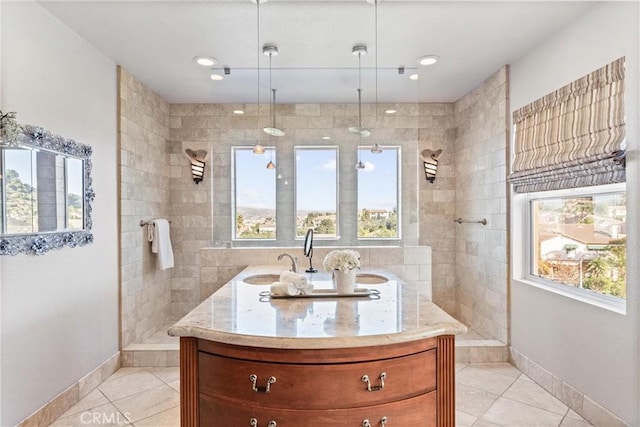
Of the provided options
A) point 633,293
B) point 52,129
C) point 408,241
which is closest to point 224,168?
point 52,129

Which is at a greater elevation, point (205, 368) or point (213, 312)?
point (213, 312)

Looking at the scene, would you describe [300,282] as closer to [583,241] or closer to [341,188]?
[341,188]

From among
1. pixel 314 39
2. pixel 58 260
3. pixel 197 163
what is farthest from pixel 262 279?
pixel 197 163

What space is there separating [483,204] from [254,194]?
2239 millimetres

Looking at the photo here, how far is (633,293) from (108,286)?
3604 millimetres

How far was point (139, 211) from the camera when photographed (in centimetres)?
370

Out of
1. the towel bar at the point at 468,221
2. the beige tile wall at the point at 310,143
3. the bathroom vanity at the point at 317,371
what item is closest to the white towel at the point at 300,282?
the bathroom vanity at the point at 317,371

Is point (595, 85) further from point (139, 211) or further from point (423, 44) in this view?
point (139, 211)

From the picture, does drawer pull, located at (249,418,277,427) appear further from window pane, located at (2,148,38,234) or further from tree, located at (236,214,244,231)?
tree, located at (236,214,244,231)

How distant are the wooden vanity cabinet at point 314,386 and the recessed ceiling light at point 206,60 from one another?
236 cm

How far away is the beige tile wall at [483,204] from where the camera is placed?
3367 mm

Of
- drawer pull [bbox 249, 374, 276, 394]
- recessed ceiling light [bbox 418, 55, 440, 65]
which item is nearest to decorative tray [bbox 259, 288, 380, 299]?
drawer pull [bbox 249, 374, 276, 394]

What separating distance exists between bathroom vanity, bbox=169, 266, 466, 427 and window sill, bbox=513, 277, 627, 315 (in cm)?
122

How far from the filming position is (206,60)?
10.3 feet
